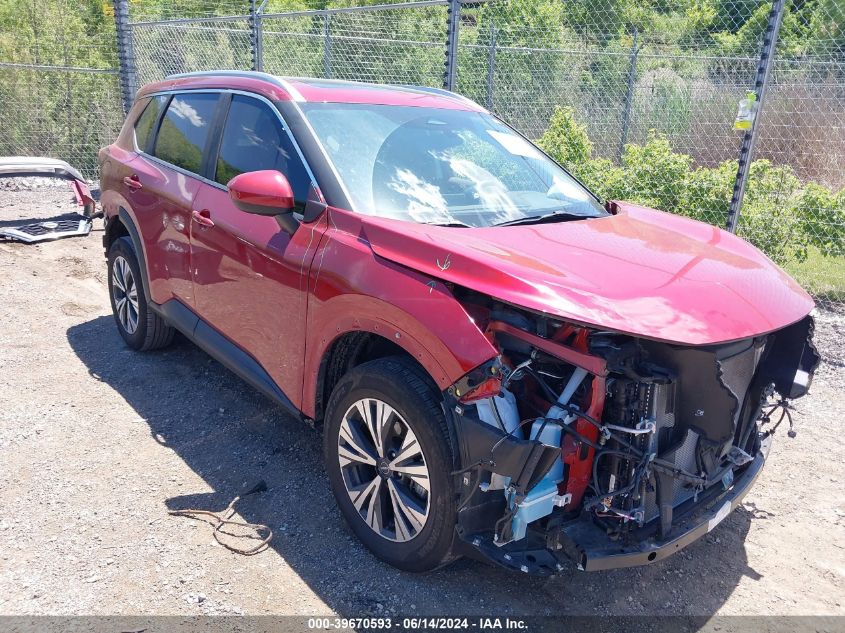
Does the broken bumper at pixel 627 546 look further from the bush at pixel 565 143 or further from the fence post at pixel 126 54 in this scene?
the fence post at pixel 126 54

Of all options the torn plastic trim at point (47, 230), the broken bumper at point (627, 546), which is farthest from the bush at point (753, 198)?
the torn plastic trim at point (47, 230)

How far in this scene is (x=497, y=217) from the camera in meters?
3.20

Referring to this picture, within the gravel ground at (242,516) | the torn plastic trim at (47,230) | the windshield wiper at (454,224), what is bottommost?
the torn plastic trim at (47,230)

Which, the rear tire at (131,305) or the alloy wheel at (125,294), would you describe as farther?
the alloy wheel at (125,294)

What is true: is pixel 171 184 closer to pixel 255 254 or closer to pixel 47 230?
pixel 255 254

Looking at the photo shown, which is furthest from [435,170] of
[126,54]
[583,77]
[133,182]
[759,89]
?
[583,77]

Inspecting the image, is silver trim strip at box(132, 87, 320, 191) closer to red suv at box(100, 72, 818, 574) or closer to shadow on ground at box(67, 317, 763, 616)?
red suv at box(100, 72, 818, 574)

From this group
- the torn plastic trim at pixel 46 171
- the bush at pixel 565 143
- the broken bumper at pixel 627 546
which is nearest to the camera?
the broken bumper at pixel 627 546

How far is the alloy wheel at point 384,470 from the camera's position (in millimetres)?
2685

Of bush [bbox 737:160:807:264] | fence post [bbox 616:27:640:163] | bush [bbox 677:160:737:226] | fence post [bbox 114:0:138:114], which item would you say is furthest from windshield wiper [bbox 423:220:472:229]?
fence post [bbox 114:0:138:114]

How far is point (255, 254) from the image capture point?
339cm

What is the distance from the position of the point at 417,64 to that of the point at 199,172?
9.87 meters

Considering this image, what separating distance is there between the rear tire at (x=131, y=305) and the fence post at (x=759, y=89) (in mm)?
4736

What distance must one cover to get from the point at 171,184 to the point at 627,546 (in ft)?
11.1
